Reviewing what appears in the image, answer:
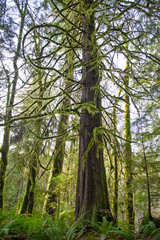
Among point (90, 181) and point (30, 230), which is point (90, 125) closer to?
point (90, 181)

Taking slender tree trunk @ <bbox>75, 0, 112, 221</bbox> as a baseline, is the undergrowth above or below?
below

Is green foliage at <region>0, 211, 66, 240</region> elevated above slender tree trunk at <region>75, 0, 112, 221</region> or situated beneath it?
situated beneath

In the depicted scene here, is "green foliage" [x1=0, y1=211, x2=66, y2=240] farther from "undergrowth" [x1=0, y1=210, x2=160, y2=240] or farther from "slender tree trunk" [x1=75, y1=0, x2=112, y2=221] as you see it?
"slender tree trunk" [x1=75, y1=0, x2=112, y2=221]

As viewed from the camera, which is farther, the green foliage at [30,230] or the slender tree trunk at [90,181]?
the slender tree trunk at [90,181]

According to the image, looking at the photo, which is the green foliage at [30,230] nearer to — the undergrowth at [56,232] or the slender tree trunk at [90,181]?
the undergrowth at [56,232]

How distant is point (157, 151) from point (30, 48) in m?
5.35

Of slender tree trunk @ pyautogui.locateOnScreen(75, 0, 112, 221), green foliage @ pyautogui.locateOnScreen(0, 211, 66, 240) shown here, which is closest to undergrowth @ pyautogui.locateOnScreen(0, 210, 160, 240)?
green foliage @ pyautogui.locateOnScreen(0, 211, 66, 240)

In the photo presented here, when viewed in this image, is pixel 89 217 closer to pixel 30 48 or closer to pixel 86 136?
pixel 86 136

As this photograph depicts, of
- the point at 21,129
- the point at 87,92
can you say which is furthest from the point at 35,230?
the point at 21,129

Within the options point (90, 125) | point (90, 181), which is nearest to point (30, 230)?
point (90, 181)

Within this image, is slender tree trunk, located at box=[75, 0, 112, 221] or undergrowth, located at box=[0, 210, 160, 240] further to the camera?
slender tree trunk, located at box=[75, 0, 112, 221]

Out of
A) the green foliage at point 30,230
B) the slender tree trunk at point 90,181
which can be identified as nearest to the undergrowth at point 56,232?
the green foliage at point 30,230

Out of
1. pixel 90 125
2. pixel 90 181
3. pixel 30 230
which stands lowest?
pixel 30 230

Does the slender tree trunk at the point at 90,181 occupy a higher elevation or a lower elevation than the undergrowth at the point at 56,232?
higher
